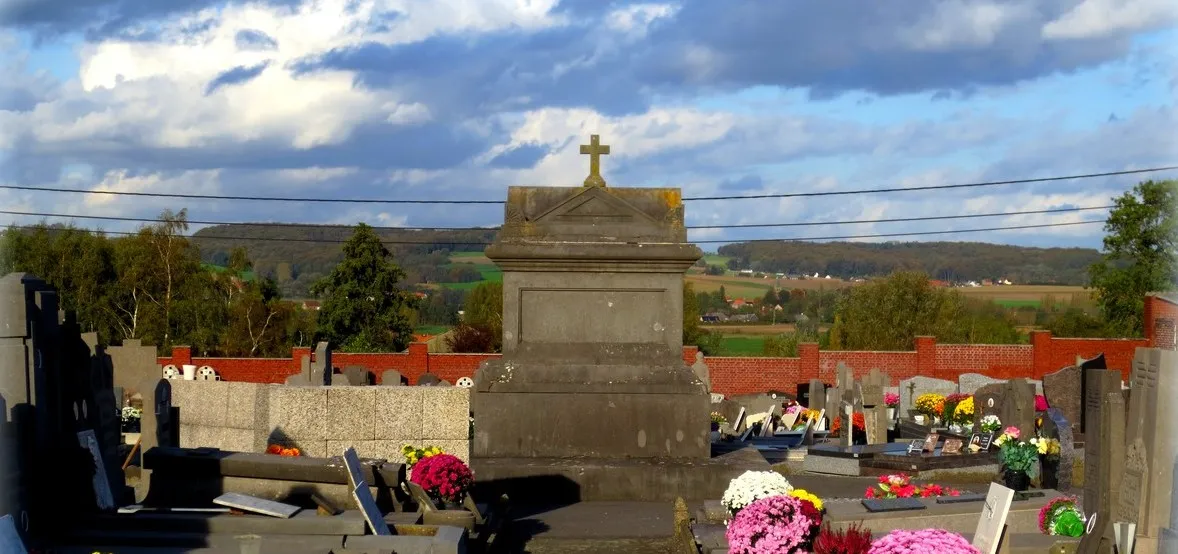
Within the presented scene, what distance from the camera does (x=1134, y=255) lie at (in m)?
56.5

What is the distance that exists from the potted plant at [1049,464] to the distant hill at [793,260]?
113m

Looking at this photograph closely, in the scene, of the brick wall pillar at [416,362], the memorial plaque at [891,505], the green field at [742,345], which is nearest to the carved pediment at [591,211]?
the memorial plaque at [891,505]

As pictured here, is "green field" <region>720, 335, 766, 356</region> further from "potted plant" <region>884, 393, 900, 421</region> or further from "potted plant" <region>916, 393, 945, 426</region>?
"potted plant" <region>916, 393, 945, 426</region>

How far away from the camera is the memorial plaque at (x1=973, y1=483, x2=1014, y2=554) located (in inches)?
369

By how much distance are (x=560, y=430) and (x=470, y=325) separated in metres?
45.2

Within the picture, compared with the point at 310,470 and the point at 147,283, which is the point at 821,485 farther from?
the point at 147,283

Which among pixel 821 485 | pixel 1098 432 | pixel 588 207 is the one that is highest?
pixel 588 207

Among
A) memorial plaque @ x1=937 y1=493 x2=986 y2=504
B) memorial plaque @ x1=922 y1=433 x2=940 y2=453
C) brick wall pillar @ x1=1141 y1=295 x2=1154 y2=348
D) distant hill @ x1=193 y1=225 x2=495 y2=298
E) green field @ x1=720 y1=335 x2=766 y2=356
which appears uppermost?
distant hill @ x1=193 y1=225 x2=495 y2=298

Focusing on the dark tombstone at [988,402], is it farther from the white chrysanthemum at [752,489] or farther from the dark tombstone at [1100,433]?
the white chrysanthemum at [752,489]

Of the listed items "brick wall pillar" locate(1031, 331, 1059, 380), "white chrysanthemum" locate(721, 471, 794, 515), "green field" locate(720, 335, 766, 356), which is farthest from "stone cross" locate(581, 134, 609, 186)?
"green field" locate(720, 335, 766, 356)

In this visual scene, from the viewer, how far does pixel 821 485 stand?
1639cm

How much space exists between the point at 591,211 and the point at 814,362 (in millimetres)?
30432

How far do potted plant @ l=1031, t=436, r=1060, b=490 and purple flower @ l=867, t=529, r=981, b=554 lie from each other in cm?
716

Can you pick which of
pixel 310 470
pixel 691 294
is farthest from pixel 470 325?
Answer: pixel 310 470
